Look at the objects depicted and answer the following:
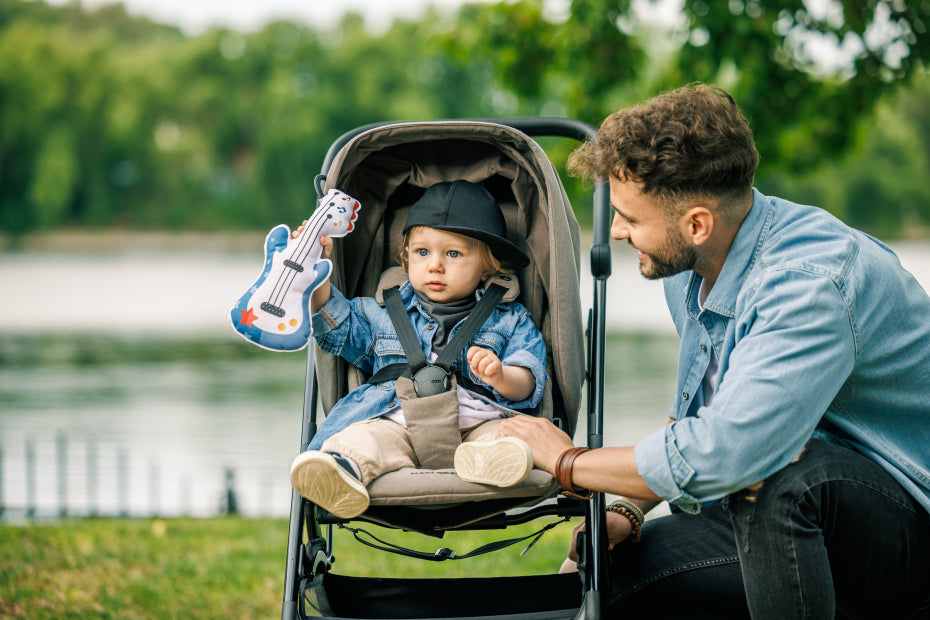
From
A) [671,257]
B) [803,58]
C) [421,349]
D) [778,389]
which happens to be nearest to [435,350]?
[421,349]

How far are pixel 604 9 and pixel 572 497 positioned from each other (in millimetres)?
4895

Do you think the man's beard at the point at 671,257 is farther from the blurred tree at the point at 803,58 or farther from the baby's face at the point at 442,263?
the blurred tree at the point at 803,58

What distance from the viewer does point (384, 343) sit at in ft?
8.98

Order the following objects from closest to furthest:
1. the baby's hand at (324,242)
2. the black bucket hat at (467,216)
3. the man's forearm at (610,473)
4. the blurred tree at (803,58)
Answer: the man's forearm at (610,473)
the baby's hand at (324,242)
the black bucket hat at (467,216)
the blurred tree at (803,58)

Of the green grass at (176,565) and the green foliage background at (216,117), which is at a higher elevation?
the green foliage background at (216,117)

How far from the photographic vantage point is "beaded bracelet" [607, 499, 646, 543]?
269 cm

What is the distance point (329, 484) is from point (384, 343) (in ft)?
2.19

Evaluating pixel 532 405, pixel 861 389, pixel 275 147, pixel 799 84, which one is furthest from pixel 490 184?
pixel 275 147

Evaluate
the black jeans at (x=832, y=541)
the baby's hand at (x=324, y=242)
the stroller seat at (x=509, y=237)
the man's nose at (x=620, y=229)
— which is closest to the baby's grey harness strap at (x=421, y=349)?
the stroller seat at (x=509, y=237)

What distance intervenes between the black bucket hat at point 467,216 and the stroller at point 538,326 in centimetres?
14

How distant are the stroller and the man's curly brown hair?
0.47 m

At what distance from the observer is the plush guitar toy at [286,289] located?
2385 millimetres

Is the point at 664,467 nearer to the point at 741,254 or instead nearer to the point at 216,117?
the point at 741,254

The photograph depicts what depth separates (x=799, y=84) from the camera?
6531 mm
